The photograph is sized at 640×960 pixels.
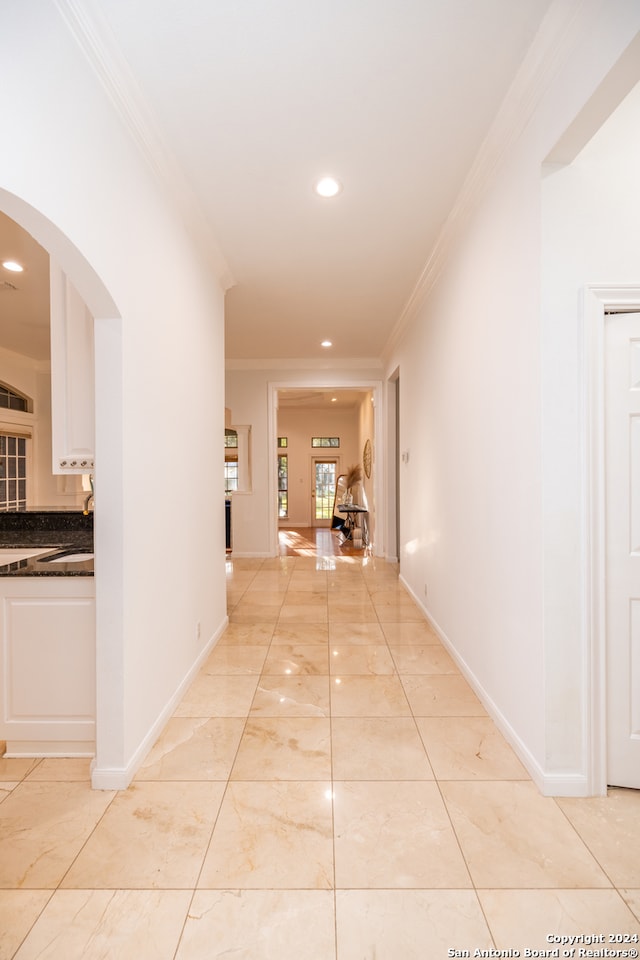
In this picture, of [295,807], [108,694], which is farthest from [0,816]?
[295,807]

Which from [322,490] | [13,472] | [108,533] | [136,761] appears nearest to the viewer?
[108,533]

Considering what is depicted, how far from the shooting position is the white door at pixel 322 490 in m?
12.5

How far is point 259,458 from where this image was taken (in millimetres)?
7141

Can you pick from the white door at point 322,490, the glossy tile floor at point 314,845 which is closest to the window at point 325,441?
the white door at point 322,490

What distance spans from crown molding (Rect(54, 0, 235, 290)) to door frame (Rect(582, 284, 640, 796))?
198 cm

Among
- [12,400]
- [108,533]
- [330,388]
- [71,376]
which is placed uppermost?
[330,388]

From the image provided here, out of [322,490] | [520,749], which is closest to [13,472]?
[520,749]

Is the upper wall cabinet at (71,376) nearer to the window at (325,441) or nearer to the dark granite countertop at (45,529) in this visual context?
the dark granite countertop at (45,529)

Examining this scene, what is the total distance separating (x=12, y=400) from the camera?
6.69 meters

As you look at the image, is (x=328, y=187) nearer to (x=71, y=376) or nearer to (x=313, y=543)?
(x=71, y=376)

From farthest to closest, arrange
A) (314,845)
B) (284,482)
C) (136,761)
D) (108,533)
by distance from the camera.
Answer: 1. (284,482)
2. (136,761)
3. (108,533)
4. (314,845)

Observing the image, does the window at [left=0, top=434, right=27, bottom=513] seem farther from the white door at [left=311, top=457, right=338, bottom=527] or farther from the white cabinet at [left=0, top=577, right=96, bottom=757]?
the white door at [left=311, top=457, right=338, bottom=527]

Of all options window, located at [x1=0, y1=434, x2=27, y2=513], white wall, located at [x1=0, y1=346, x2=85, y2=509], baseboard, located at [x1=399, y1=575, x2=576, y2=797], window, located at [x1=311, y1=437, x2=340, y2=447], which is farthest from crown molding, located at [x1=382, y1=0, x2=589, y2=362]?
window, located at [x1=311, y1=437, x2=340, y2=447]

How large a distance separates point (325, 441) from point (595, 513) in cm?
1070
